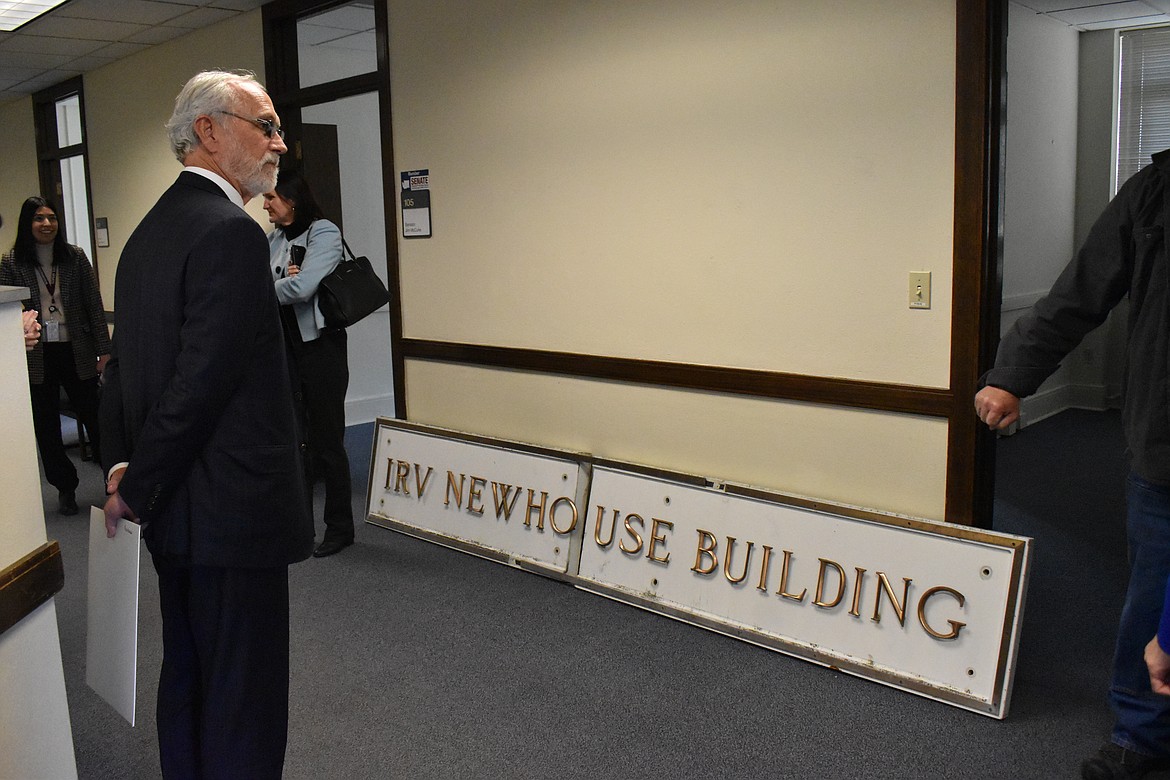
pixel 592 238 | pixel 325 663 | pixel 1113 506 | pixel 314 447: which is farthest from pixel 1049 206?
pixel 325 663

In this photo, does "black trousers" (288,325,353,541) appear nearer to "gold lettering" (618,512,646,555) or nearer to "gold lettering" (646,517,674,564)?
"gold lettering" (618,512,646,555)

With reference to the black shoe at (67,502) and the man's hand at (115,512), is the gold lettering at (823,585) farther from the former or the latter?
the black shoe at (67,502)

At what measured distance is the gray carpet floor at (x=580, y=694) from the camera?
2271mm

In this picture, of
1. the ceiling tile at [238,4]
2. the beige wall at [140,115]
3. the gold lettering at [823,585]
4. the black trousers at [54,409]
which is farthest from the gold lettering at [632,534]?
the ceiling tile at [238,4]

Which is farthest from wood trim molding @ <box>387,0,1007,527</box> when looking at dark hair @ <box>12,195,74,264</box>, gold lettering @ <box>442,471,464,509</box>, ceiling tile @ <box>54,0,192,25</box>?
ceiling tile @ <box>54,0,192,25</box>

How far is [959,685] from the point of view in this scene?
8.16 ft

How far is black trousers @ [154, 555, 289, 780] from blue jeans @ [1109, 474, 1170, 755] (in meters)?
1.79

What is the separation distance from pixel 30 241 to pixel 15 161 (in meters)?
4.61

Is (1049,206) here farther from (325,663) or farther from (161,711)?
(161,711)

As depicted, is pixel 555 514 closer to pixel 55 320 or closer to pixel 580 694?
pixel 580 694

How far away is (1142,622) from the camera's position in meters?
2.05

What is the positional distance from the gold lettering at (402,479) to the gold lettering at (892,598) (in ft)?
6.93

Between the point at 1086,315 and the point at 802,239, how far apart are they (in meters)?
1.01

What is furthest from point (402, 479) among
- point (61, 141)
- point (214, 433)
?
point (61, 141)
